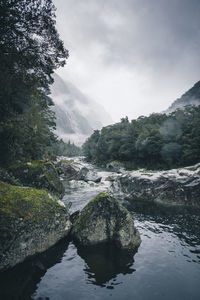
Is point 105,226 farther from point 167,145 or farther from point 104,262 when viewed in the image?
point 167,145

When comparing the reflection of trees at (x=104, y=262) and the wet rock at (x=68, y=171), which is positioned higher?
the wet rock at (x=68, y=171)

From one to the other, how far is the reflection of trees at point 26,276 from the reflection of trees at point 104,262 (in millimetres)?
1256

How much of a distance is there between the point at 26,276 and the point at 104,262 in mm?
2926

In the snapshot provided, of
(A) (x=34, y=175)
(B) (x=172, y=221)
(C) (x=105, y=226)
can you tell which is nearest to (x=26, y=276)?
(C) (x=105, y=226)

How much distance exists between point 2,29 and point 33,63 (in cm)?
240

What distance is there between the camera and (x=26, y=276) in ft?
16.6

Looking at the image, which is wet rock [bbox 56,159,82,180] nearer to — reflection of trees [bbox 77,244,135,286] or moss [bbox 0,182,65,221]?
moss [bbox 0,182,65,221]

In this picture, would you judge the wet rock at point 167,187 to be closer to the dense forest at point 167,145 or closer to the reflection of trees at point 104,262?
the reflection of trees at point 104,262

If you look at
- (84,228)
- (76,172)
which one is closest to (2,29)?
(84,228)

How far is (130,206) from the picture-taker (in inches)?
553

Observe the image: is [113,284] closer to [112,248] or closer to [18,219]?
[112,248]

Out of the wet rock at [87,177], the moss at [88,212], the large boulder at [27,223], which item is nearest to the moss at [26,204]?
the large boulder at [27,223]

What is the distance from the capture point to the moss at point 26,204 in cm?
575

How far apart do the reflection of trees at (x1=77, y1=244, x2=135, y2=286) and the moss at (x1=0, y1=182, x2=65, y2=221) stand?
2.42m
